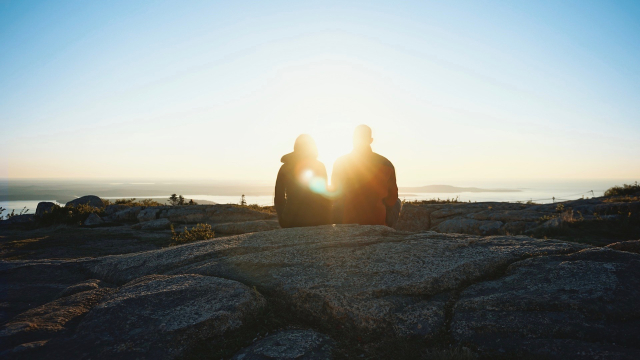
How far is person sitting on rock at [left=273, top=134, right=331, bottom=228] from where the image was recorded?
26.9 ft

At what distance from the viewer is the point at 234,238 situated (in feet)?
21.4

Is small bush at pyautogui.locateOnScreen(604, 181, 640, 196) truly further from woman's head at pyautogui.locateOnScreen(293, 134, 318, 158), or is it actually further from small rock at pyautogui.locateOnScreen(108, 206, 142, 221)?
small rock at pyautogui.locateOnScreen(108, 206, 142, 221)

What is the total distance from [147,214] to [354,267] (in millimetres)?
15800

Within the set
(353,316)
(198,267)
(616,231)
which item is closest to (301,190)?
(198,267)

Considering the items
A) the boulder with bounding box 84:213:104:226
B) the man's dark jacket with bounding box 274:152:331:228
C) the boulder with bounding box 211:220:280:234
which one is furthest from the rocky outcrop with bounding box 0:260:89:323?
the boulder with bounding box 84:213:104:226

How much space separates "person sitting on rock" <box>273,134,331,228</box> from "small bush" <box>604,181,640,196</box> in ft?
79.6

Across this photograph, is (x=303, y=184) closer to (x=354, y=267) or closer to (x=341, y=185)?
(x=341, y=185)

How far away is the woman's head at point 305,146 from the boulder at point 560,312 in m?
5.08

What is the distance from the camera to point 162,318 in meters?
3.53

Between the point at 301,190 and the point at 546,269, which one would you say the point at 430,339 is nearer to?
the point at 546,269

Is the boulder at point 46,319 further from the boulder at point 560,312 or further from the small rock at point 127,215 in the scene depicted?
the small rock at point 127,215

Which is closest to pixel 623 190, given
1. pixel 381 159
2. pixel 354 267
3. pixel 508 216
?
pixel 508 216

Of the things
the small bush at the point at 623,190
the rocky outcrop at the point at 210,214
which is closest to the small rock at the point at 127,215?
the rocky outcrop at the point at 210,214

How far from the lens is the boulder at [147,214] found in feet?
55.9
